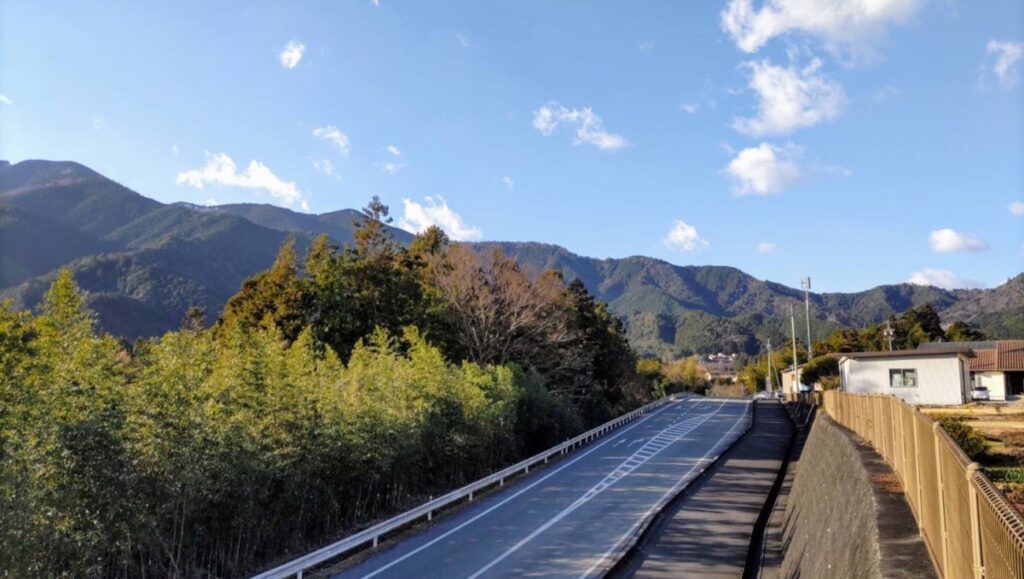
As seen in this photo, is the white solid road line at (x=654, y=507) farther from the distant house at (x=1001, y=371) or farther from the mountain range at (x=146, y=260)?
the distant house at (x=1001, y=371)

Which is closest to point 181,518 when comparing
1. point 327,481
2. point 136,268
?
point 327,481

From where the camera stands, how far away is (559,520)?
16719 millimetres

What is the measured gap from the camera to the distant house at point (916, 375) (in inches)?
1340

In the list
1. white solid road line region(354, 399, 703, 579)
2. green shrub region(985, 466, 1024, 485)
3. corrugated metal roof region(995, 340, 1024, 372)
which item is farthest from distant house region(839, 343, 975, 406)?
green shrub region(985, 466, 1024, 485)

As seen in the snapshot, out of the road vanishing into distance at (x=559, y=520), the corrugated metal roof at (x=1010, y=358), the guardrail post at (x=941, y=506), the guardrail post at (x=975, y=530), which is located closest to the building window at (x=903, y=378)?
the road vanishing into distance at (x=559, y=520)

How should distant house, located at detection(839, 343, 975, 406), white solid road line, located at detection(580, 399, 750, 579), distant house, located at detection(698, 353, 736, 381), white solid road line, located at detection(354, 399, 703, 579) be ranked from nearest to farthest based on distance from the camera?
white solid road line, located at detection(580, 399, 750, 579), white solid road line, located at detection(354, 399, 703, 579), distant house, located at detection(839, 343, 975, 406), distant house, located at detection(698, 353, 736, 381)

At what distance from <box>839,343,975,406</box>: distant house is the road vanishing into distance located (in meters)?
9.89

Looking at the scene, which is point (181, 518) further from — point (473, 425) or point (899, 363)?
point (899, 363)

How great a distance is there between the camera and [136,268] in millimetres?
91438

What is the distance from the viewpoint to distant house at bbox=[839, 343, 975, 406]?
34.0m

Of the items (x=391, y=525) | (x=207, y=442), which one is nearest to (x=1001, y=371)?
(x=391, y=525)

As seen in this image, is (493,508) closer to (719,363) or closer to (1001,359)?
(1001,359)

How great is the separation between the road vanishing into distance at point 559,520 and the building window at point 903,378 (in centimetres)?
1093

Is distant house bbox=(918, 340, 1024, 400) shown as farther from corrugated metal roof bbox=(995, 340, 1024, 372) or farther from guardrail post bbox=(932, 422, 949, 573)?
guardrail post bbox=(932, 422, 949, 573)
